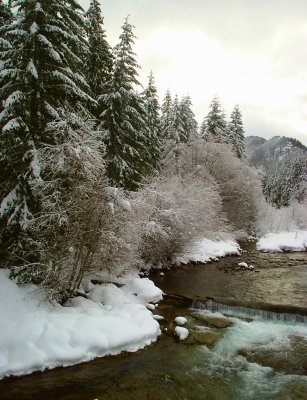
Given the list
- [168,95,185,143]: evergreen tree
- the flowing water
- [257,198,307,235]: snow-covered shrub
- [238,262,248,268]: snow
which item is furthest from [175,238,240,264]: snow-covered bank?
[257,198,307,235]: snow-covered shrub

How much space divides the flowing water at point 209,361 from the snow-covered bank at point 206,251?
6.54 metres

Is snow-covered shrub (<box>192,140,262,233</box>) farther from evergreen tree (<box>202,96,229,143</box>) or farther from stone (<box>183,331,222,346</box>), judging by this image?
stone (<box>183,331,222,346</box>)

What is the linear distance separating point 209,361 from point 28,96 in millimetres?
10501

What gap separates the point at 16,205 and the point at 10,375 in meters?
5.08

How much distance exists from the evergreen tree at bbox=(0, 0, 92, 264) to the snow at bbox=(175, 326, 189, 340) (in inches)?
237

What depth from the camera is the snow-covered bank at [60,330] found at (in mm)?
9508

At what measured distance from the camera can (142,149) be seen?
78.5 ft

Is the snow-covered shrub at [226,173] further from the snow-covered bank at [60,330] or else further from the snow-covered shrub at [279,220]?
the snow-covered bank at [60,330]

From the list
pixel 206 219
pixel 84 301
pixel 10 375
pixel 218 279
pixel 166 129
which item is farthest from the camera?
pixel 166 129

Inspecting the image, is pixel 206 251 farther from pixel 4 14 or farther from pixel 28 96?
pixel 4 14

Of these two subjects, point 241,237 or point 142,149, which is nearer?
point 142,149

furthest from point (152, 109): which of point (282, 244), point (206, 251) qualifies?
point (282, 244)

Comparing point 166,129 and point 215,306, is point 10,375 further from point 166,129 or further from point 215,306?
point 166,129

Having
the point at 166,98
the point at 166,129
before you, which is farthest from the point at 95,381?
the point at 166,98
